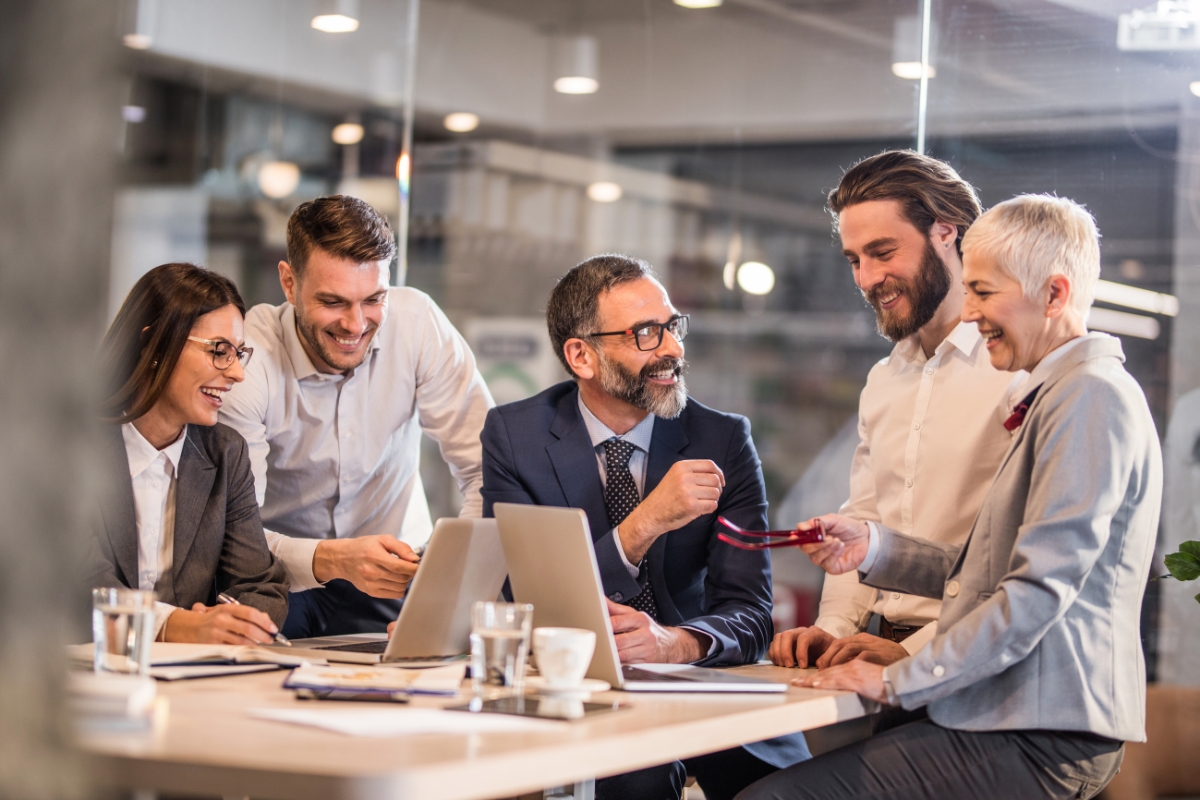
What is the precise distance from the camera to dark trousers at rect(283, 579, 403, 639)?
286cm

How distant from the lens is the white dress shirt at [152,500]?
7.43 feet

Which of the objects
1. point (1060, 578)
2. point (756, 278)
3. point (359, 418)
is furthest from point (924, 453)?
point (756, 278)

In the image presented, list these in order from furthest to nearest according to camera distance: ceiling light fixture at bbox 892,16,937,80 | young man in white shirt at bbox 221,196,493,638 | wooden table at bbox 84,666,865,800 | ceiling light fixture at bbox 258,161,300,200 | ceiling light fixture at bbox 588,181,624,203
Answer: ceiling light fixture at bbox 588,181,624,203 → ceiling light fixture at bbox 258,161,300,200 → ceiling light fixture at bbox 892,16,937,80 → young man in white shirt at bbox 221,196,493,638 → wooden table at bbox 84,666,865,800

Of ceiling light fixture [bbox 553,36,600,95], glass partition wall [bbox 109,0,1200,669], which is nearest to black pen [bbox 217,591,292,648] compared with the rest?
glass partition wall [bbox 109,0,1200,669]

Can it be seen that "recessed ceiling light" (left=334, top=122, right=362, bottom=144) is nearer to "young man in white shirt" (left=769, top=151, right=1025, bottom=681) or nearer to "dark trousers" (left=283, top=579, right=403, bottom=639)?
"dark trousers" (left=283, top=579, right=403, bottom=639)

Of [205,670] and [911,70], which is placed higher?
[911,70]

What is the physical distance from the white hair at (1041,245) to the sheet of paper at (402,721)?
3.52 ft

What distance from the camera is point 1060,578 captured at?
1.68 meters

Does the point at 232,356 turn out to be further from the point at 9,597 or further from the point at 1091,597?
the point at 9,597

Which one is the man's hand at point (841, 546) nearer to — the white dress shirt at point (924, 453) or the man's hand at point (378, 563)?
the white dress shirt at point (924, 453)

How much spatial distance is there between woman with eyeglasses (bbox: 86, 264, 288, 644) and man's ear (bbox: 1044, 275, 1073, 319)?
1484mm

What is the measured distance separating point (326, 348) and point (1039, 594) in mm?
1782

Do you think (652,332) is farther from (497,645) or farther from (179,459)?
(497,645)

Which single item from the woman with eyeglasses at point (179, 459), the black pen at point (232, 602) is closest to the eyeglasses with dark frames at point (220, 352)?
the woman with eyeglasses at point (179, 459)
